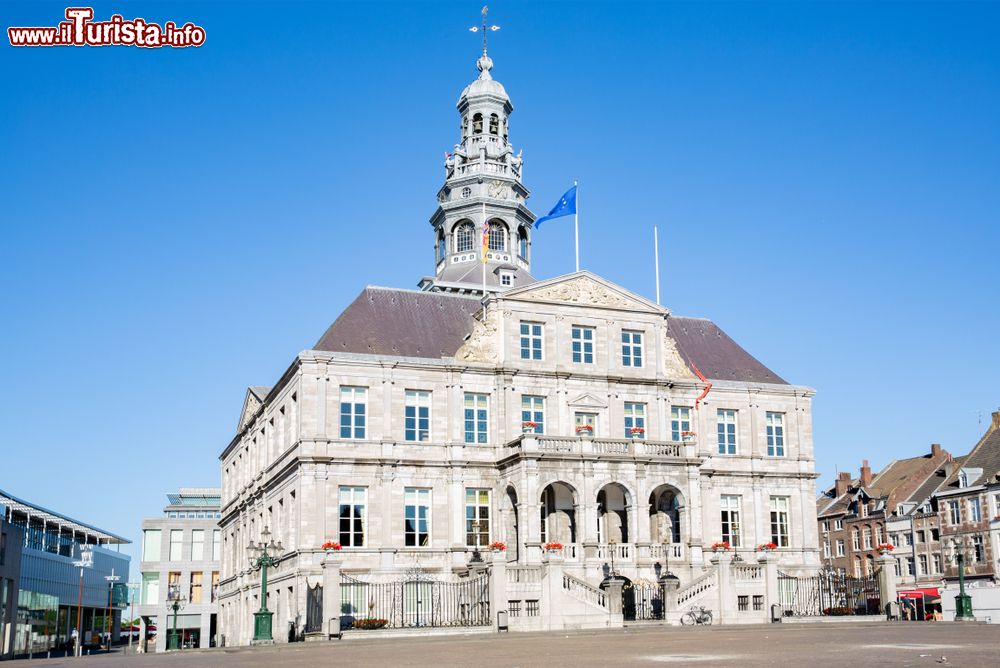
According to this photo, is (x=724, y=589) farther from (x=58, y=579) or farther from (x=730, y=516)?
(x=58, y=579)

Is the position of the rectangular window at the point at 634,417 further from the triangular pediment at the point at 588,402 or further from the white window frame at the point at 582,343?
the white window frame at the point at 582,343

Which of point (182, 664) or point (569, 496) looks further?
point (569, 496)

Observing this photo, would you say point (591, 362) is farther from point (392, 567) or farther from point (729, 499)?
point (392, 567)

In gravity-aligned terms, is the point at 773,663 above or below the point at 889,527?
below

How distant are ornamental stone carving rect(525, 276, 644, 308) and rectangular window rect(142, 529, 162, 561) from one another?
200 ft

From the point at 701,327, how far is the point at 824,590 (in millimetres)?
17620

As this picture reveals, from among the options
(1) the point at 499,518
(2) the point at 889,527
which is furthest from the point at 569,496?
(2) the point at 889,527

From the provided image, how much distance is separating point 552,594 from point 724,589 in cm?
813

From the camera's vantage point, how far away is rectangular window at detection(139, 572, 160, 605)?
100 metres

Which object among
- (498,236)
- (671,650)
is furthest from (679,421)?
(671,650)

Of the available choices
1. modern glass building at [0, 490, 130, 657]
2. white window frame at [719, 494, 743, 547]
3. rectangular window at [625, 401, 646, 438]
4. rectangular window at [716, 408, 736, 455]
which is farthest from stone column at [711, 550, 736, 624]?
modern glass building at [0, 490, 130, 657]

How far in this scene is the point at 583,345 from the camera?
5562 cm

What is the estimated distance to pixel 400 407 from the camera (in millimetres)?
52281

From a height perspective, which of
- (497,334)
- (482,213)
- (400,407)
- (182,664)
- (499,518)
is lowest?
(182,664)
